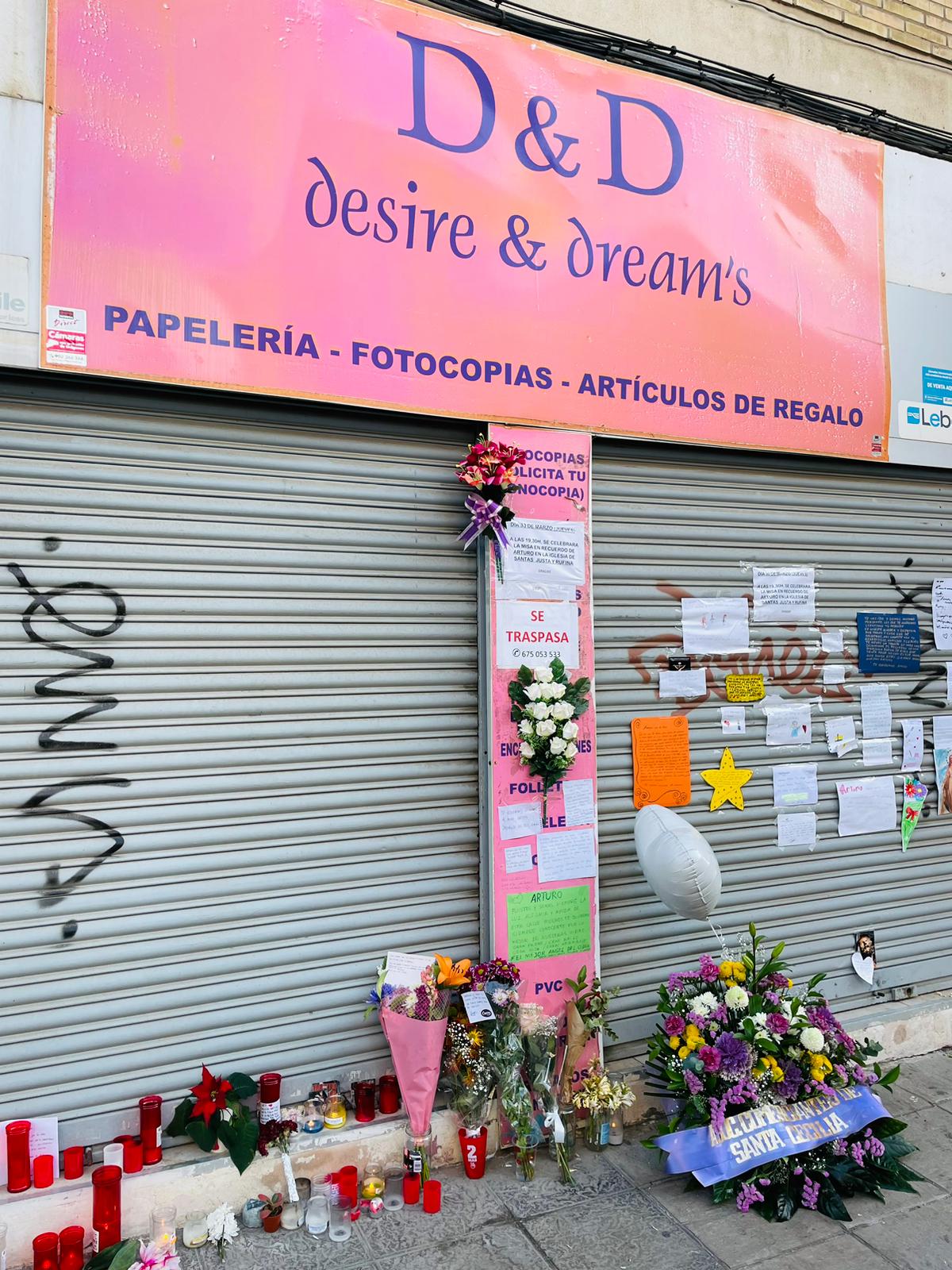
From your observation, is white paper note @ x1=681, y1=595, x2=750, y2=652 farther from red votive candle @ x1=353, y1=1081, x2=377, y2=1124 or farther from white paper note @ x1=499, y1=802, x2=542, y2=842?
red votive candle @ x1=353, y1=1081, x2=377, y2=1124

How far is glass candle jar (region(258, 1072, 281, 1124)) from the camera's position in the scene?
375 centimetres

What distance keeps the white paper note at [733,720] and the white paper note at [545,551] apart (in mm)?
1209

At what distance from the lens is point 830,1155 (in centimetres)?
394

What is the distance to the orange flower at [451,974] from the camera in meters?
4.00

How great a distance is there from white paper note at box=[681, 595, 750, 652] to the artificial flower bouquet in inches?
71.0

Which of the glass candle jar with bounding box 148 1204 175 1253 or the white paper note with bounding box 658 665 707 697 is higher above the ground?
the white paper note with bounding box 658 665 707 697

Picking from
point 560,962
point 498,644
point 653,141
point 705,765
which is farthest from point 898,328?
point 560,962

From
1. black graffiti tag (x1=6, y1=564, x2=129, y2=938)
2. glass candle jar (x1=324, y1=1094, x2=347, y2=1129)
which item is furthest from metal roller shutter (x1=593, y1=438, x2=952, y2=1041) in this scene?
black graffiti tag (x1=6, y1=564, x2=129, y2=938)

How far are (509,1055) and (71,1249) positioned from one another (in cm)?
179

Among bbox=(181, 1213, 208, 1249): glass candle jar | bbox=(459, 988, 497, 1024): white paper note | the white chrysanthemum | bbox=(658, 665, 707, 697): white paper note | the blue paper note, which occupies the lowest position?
bbox=(181, 1213, 208, 1249): glass candle jar

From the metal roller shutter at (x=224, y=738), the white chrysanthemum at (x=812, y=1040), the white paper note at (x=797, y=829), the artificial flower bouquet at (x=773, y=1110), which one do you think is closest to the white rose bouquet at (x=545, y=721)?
the metal roller shutter at (x=224, y=738)

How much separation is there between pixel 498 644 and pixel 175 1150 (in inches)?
99.0

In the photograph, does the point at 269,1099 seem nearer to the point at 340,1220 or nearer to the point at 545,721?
the point at 340,1220

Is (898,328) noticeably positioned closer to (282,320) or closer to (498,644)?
(498,644)
